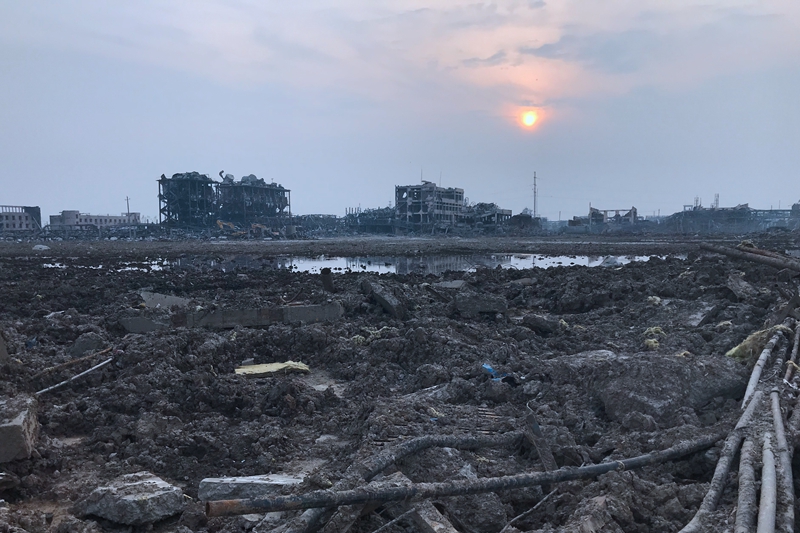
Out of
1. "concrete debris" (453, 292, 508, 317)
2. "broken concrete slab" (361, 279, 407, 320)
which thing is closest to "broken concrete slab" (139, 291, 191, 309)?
"broken concrete slab" (361, 279, 407, 320)

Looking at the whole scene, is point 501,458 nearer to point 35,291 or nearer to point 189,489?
point 189,489

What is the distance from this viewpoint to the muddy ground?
13.2 ft

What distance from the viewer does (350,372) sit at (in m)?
8.15

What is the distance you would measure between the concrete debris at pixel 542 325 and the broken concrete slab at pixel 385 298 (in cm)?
281

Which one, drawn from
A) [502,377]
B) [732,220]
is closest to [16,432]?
[502,377]

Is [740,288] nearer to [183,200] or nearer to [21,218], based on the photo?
[183,200]

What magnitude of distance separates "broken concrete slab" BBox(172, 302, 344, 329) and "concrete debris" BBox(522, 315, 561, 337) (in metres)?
3.94

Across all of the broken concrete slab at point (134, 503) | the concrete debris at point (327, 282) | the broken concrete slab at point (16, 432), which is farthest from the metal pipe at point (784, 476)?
the concrete debris at point (327, 282)

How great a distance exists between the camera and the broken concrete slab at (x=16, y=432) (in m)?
4.73

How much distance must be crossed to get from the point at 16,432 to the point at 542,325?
817 centimetres

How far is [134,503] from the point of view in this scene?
4074mm

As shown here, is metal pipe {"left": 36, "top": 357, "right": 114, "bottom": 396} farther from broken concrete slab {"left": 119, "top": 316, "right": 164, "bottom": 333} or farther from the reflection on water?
the reflection on water

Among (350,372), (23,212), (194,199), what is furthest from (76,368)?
(23,212)

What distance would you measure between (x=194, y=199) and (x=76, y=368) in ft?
224
